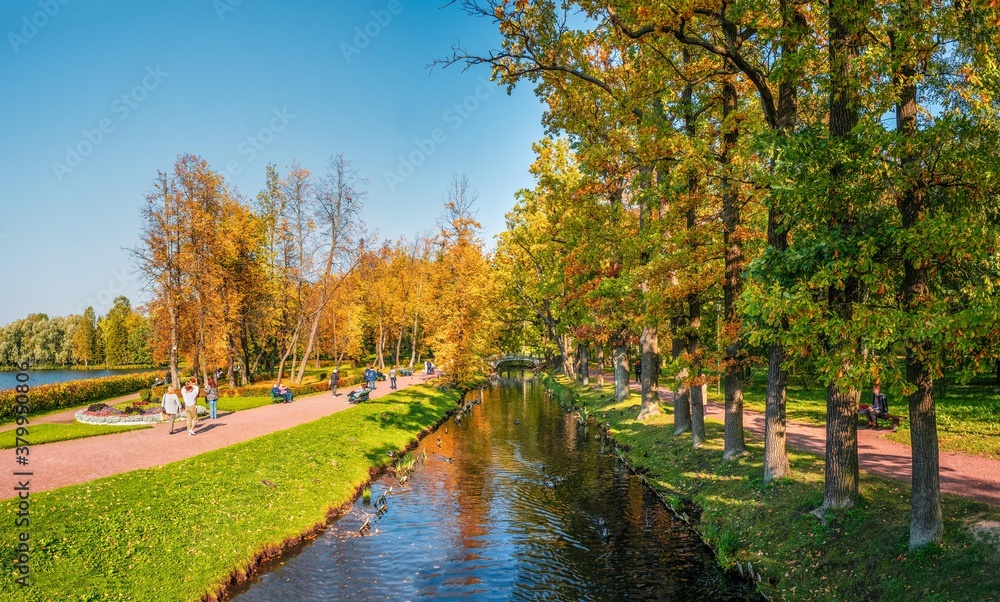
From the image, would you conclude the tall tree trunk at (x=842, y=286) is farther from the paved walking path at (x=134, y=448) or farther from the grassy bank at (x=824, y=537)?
the paved walking path at (x=134, y=448)

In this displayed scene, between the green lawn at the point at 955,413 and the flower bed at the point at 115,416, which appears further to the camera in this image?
the flower bed at the point at 115,416

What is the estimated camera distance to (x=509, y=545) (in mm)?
14039

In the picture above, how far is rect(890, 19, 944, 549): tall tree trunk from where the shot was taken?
28.1 feet

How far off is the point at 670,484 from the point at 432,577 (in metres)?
8.68

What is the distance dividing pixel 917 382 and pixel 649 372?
15973 mm

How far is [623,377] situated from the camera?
32.0 metres

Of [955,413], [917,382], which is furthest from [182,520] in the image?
[955,413]

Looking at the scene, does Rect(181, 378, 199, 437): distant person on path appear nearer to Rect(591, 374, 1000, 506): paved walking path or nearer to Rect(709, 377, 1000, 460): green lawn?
Rect(591, 374, 1000, 506): paved walking path

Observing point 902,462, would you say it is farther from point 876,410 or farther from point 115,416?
point 115,416

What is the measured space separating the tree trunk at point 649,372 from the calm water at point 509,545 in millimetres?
4602

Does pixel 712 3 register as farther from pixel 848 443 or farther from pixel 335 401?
pixel 335 401

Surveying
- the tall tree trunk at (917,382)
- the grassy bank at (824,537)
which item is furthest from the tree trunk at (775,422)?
the tall tree trunk at (917,382)

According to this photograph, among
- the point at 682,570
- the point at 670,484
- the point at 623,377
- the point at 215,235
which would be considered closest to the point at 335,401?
the point at 215,235

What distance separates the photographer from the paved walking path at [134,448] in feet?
51.4
